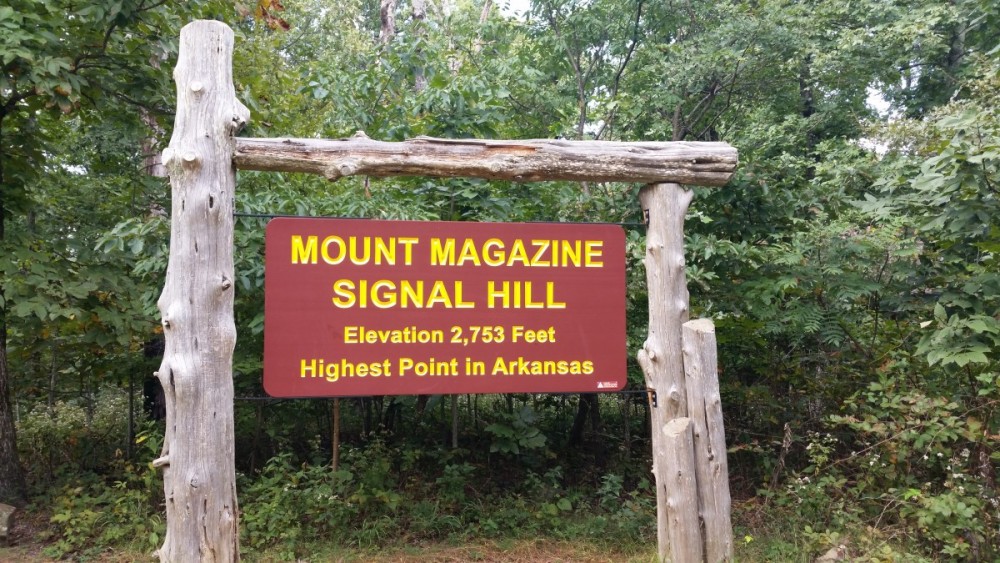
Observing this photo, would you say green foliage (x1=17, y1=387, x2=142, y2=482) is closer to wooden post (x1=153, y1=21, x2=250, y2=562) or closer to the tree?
the tree

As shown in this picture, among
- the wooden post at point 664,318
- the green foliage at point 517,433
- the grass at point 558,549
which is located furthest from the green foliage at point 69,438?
the wooden post at point 664,318

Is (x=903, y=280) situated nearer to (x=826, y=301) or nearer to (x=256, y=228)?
(x=826, y=301)

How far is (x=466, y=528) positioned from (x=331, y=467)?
1.43 metres

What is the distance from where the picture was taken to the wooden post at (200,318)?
396 cm

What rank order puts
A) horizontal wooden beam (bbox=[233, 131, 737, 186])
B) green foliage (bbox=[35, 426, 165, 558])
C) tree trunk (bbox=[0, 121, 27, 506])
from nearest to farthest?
horizontal wooden beam (bbox=[233, 131, 737, 186])
green foliage (bbox=[35, 426, 165, 558])
tree trunk (bbox=[0, 121, 27, 506])

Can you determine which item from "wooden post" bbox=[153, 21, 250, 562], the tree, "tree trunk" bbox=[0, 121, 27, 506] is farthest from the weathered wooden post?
"tree trunk" bbox=[0, 121, 27, 506]

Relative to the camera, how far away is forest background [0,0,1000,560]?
17.5 feet

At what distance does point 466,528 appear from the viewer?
6262mm

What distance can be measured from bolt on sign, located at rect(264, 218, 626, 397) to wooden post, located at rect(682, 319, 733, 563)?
463mm

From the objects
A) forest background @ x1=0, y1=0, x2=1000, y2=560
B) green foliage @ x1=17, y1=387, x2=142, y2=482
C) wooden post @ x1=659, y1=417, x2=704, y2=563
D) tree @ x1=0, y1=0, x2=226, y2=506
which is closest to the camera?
wooden post @ x1=659, y1=417, x2=704, y2=563

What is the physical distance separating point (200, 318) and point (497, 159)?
1952 millimetres

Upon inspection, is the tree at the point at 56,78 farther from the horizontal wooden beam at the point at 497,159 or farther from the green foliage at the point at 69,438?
the horizontal wooden beam at the point at 497,159

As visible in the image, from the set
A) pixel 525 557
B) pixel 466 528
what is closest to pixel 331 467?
pixel 466 528

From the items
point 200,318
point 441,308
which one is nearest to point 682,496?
point 441,308
